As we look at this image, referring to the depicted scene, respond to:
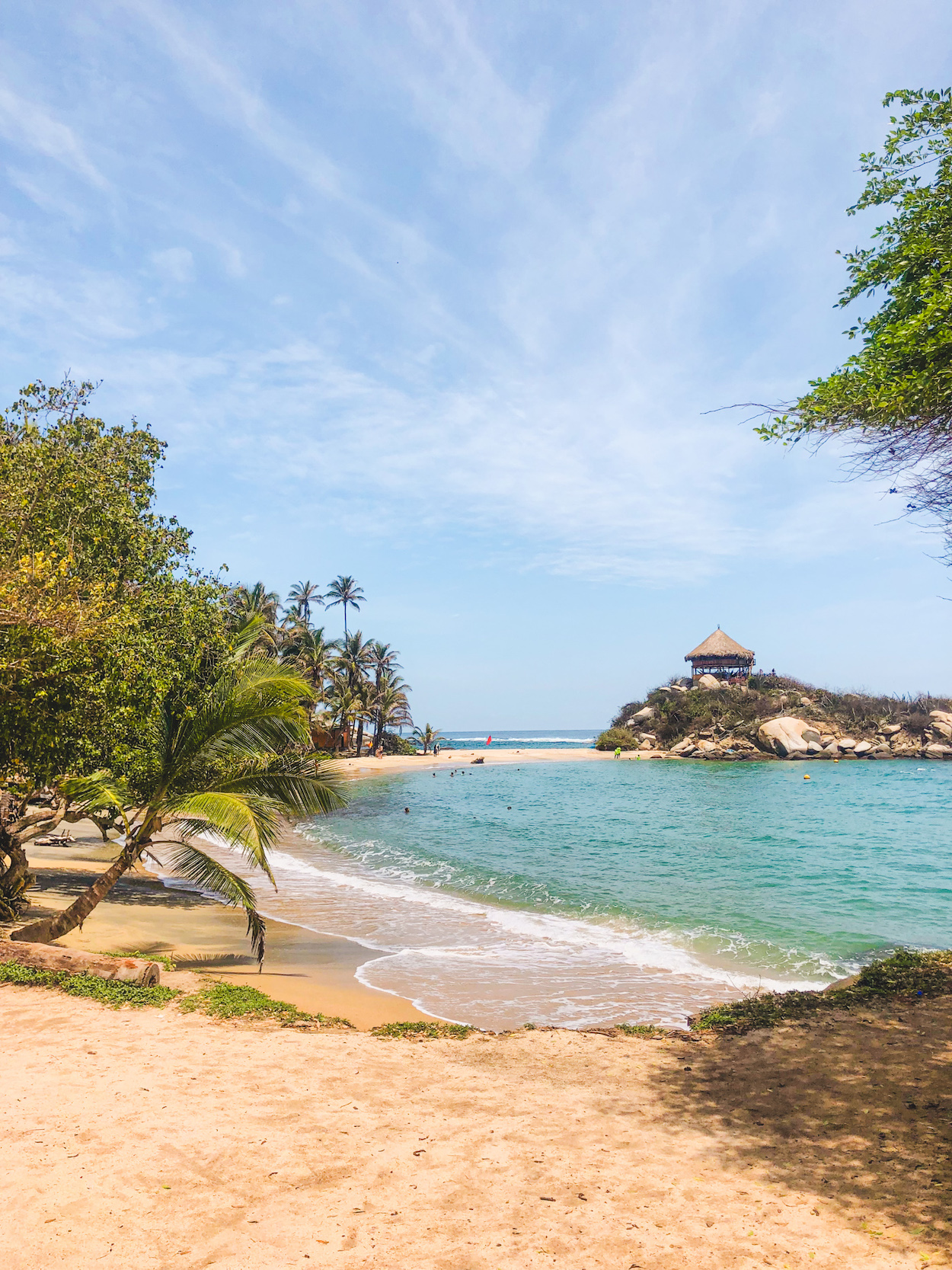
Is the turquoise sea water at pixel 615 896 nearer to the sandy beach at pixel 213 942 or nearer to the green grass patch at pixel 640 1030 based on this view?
the sandy beach at pixel 213 942

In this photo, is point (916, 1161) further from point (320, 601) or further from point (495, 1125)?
point (320, 601)

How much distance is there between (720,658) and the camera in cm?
7631

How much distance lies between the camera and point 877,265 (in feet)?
23.8

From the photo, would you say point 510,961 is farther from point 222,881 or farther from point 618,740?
point 618,740

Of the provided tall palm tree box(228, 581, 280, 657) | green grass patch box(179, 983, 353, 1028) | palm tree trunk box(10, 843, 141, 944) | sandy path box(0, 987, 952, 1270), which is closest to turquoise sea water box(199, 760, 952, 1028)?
green grass patch box(179, 983, 353, 1028)

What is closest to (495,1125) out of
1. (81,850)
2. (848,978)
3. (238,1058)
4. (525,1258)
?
(525,1258)

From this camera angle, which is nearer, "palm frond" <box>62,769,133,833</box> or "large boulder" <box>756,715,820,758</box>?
"palm frond" <box>62,769,133,833</box>

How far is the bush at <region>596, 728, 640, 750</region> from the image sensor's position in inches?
3066

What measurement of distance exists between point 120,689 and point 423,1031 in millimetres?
5421

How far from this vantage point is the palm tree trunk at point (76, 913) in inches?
363

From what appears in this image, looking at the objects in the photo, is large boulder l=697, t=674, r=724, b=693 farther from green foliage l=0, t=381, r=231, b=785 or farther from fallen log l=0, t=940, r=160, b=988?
fallen log l=0, t=940, r=160, b=988

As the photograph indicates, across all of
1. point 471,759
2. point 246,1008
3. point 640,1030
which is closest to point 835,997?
point 640,1030

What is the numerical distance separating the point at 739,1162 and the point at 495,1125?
1.77m

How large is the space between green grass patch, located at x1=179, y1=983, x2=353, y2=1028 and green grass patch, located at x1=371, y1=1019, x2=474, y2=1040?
19.8 inches
